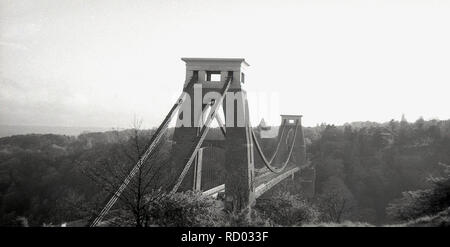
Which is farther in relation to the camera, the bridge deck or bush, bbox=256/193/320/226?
the bridge deck

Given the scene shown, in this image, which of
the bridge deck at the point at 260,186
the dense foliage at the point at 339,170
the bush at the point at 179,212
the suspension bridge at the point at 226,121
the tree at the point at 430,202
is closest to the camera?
the bush at the point at 179,212

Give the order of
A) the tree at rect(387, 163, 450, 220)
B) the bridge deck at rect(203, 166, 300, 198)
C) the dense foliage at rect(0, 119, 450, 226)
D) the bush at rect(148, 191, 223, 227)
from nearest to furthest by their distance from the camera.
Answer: the bush at rect(148, 191, 223, 227), the tree at rect(387, 163, 450, 220), the bridge deck at rect(203, 166, 300, 198), the dense foliage at rect(0, 119, 450, 226)

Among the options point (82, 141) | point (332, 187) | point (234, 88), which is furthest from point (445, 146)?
point (82, 141)

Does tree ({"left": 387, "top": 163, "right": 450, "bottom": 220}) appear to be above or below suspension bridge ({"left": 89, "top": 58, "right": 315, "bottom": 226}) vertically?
below

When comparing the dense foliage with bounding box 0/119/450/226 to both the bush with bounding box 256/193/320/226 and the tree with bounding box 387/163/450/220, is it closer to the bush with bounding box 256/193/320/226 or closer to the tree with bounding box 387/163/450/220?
the bush with bounding box 256/193/320/226

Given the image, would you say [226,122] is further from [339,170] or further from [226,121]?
[339,170]

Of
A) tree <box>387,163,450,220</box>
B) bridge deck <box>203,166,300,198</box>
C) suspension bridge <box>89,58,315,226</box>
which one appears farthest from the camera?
bridge deck <box>203,166,300,198</box>

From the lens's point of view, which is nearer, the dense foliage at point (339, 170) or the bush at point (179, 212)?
the bush at point (179, 212)

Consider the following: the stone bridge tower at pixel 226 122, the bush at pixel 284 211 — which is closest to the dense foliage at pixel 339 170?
the bush at pixel 284 211

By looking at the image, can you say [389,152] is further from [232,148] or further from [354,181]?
[232,148]

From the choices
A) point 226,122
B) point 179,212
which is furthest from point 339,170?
point 179,212

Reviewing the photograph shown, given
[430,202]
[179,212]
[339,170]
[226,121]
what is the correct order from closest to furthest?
[179,212] → [430,202] → [226,121] → [339,170]

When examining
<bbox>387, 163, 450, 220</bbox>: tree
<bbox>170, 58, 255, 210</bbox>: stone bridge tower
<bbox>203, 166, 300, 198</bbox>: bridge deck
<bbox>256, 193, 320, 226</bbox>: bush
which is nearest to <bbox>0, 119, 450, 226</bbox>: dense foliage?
<bbox>203, 166, 300, 198</bbox>: bridge deck

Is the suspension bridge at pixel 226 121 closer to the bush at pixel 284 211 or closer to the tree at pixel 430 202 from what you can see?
the bush at pixel 284 211
